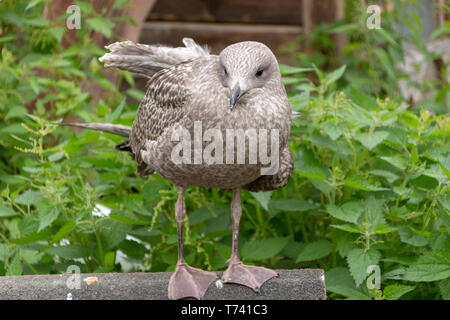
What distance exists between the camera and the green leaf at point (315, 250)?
10.2 feet

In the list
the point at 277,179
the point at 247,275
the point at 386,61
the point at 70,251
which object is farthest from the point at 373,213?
the point at 386,61

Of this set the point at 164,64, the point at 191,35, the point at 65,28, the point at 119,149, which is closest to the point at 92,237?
the point at 119,149

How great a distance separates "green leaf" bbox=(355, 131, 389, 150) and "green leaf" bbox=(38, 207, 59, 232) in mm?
1425

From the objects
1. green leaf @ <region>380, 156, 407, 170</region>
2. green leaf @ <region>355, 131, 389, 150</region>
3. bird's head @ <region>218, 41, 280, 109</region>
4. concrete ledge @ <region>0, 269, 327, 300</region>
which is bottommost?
concrete ledge @ <region>0, 269, 327, 300</region>

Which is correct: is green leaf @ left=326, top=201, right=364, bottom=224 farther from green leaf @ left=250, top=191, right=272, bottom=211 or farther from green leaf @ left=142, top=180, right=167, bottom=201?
green leaf @ left=142, top=180, right=167, bottom=201

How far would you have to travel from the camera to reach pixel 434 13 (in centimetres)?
634

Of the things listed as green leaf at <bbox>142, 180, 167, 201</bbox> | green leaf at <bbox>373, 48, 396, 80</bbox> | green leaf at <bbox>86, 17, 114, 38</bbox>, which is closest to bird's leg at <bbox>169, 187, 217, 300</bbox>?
green leaf at <bbox>142, 180, 167, 201</bbox>

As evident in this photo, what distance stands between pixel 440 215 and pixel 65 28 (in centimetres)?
274

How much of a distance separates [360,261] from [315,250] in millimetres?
331

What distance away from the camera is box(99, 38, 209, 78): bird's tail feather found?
2984mm

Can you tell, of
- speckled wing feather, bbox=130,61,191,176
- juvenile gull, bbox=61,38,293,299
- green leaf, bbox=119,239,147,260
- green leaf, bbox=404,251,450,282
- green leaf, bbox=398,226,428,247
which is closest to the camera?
juvenile gull, bbox=61,38,293,299

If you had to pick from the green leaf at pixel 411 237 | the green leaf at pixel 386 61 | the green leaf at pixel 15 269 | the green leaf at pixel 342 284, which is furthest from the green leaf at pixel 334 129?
the green leaf at pixel 386 61

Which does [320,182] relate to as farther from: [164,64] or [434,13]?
[434,13]

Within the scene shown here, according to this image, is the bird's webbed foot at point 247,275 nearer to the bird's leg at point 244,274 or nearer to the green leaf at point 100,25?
the bird's leg at point 244,274
